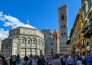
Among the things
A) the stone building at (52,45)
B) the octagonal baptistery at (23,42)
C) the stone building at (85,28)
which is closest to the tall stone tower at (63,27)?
the stone building at (52,45)

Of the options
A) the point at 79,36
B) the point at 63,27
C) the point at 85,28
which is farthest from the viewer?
the point at 63,27

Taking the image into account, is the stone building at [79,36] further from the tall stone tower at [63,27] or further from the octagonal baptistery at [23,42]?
the tall stone tower at [63,27]

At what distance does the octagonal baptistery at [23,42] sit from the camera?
54.9 meters

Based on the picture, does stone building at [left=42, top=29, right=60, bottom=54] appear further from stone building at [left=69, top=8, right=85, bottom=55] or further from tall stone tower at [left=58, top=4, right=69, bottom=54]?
stone building at [left=69, top=8, right=85, bottom=55]

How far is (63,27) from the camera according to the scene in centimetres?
8969

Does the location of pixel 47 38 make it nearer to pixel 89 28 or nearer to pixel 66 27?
pixel 66 27

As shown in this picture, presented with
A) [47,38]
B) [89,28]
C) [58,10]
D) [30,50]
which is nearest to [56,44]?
[47,38]

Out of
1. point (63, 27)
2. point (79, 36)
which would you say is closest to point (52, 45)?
point (63, 27)

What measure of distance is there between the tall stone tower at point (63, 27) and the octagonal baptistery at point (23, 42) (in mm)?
21640

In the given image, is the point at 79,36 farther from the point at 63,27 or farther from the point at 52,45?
the point at 63,27

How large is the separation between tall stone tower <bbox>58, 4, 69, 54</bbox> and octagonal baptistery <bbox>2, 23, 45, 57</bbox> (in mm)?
21640

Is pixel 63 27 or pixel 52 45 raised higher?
pixel 63 27

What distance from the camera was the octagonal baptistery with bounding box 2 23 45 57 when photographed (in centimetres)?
5488

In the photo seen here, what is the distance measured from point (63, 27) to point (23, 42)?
36.9 m
